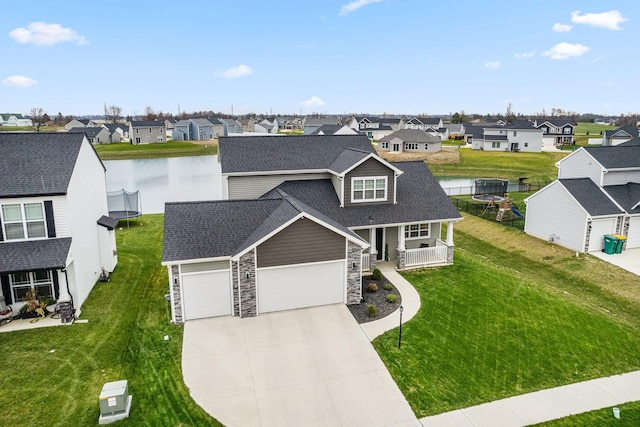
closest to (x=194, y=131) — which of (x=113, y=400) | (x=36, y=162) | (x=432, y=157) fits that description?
(x=432, y=157)

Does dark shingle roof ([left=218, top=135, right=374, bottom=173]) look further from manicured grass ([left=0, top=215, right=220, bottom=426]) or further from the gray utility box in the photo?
the gray utility box

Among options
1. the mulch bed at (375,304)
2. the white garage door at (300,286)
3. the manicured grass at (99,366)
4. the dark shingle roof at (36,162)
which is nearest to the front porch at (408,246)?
the mulch bed at (375,304)

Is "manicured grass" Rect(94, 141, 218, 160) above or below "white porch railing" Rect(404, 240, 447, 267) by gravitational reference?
above

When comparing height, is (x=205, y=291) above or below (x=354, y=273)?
below

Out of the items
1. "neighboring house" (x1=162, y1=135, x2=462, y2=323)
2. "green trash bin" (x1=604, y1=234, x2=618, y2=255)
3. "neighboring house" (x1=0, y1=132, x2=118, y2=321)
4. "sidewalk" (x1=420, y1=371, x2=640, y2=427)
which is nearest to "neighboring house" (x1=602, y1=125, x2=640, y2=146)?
"green trash bin" (x1=604, y1=234, x2=618, y2=255)

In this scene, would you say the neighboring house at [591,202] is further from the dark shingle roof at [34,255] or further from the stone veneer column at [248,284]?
the dark shingle roof at [34,255]

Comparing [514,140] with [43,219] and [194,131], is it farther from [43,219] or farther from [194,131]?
[43,219]

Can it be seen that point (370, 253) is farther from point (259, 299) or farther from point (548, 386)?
point (548, 386)
